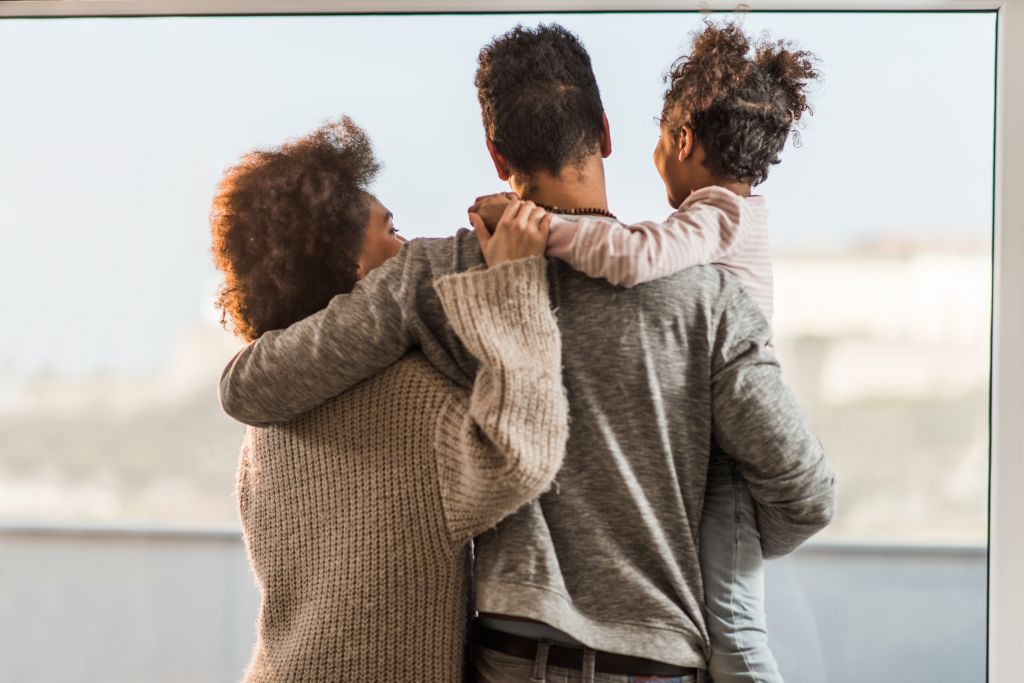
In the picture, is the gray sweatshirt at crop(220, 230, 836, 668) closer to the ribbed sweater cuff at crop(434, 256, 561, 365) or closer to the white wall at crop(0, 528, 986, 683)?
the ribbed sweater cuff at crop(434, 256, 561, 365)

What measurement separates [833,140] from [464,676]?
1008mm

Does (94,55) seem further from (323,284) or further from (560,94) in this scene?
(560,94)

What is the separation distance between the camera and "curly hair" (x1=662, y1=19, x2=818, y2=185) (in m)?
1.17

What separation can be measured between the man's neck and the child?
2 cm

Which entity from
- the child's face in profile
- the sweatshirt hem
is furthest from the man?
the child's face in profile

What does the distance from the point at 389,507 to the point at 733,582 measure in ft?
1.29

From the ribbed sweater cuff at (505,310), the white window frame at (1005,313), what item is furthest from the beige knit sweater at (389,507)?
the white window frame at (1005,313)

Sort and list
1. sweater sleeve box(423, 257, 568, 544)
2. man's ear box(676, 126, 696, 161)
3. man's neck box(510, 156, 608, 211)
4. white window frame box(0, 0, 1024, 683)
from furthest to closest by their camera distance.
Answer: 1. white window frame box(0, 0, 1024, 683)
2. man's ear box(676, 126, 696, 161)
3. man's neck box(510, 156, 608, 211)
4. sweater sleeve box(423, 257, 568, 544)

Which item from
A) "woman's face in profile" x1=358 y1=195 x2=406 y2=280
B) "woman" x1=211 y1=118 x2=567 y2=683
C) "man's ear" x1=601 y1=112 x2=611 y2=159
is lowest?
"woman" x1=211 y1=118 x2=567 y2=683

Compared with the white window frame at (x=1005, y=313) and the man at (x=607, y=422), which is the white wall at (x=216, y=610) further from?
the man at (x=607, y=422)

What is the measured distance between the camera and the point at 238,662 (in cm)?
169

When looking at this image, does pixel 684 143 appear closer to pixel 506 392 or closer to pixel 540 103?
pixel 540 103

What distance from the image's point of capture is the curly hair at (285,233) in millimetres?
1132

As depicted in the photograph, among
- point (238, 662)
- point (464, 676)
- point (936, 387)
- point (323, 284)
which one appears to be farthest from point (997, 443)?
point (238, 662)
